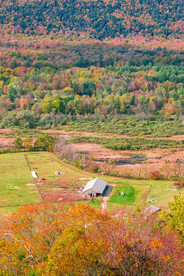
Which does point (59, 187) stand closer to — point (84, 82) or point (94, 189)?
point (94, 189)

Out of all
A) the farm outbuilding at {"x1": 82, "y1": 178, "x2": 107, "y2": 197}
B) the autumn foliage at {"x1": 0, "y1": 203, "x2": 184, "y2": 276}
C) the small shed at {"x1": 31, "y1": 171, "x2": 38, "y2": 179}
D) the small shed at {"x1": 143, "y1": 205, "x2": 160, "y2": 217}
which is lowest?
the small shed at {"x1": 31, "y1": 171, "x2": 38, "y2": 179}

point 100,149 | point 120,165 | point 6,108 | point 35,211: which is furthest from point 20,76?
point 35,211

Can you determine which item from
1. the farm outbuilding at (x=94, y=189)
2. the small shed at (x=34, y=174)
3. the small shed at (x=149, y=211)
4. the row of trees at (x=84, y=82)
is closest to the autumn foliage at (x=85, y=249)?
the small shed at (x=149, y=211)

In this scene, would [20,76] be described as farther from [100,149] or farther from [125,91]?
[100,149]

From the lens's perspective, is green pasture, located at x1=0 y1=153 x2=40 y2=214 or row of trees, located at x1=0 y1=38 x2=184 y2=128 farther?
row of trees, located at x1=0 y1=38 x2=184 y2=128

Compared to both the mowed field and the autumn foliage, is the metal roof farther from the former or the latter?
the autumn foliage

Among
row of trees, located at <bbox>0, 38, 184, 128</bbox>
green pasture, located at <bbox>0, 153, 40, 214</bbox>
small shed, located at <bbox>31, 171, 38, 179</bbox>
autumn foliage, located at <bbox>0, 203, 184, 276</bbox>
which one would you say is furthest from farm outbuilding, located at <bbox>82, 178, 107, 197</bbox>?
row of trees, located at <bbox>0, 38, 184, 128</bbox>

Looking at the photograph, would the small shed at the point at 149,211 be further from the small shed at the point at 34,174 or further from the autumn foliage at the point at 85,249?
the small shed at the point at 34,174
